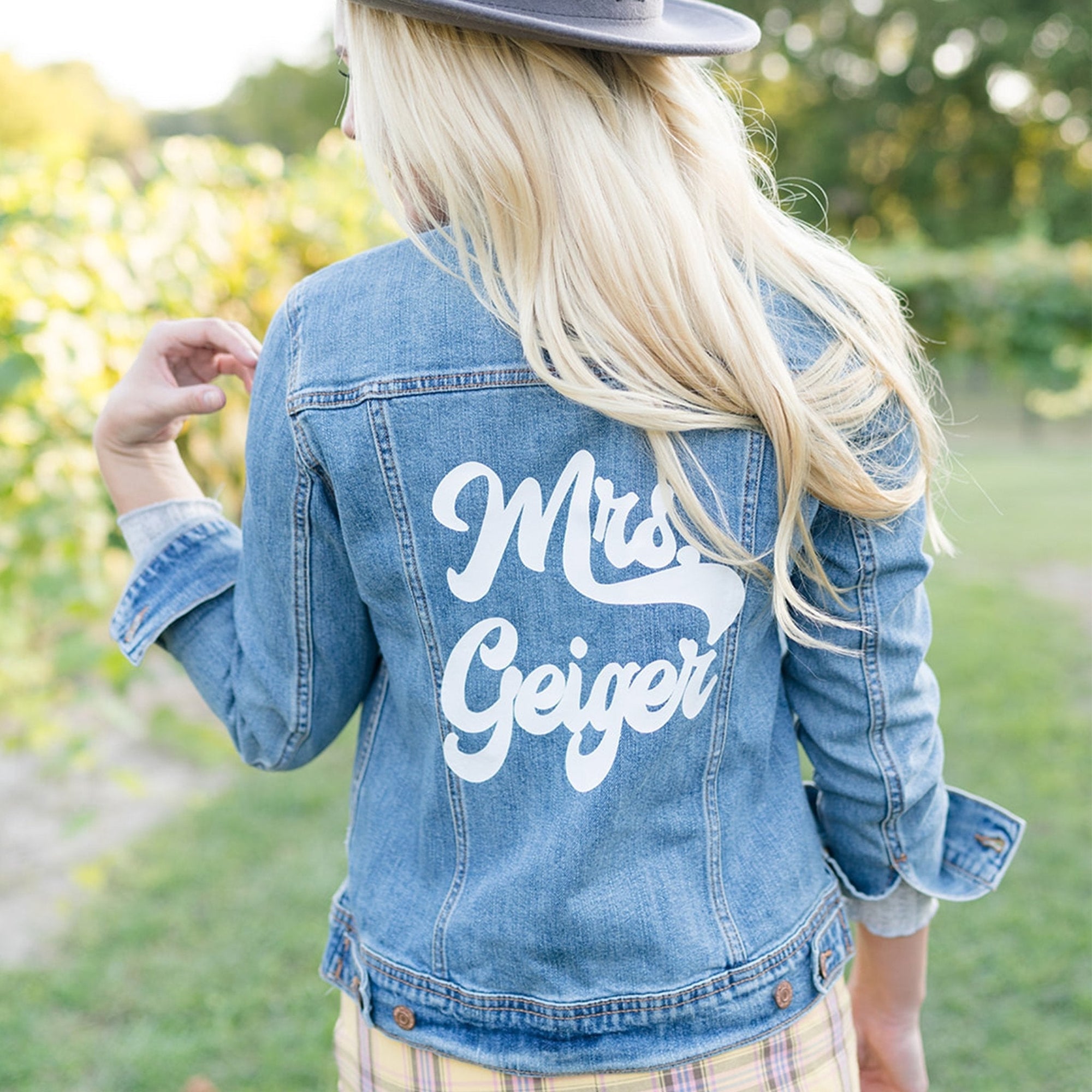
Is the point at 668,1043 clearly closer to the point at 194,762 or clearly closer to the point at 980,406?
the point at 194,762

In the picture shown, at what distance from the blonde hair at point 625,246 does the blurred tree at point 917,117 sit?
23.8 m

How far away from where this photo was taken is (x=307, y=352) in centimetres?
105

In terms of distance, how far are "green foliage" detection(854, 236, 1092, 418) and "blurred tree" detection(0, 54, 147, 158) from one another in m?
20.5

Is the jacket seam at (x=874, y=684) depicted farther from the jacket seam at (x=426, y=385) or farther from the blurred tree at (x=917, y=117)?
the blurred tree at (x=917, y=117)

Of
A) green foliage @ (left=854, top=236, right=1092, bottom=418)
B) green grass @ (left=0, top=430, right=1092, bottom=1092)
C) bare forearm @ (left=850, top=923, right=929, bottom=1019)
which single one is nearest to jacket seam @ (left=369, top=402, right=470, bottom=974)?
bare forearm @ (left=850, top=923, right=929, bottom=1019)

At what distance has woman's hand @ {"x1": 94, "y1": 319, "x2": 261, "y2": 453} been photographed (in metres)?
1.24

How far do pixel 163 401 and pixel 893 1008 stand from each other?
45.5 inches

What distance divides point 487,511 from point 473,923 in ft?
1.35

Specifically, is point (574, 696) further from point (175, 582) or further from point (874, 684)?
point (175, 582)

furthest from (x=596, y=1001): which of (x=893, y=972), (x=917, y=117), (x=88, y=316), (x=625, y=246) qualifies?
(x=917, y=117)

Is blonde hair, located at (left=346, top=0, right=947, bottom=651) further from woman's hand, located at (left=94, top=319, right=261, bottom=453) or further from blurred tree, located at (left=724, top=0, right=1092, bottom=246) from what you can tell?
blurred tree, located at (left=724, top=0, right=1092, bottom=246)

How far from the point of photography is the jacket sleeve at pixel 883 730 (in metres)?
1.14

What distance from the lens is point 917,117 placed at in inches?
977

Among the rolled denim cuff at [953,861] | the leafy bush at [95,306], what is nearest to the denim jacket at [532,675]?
the rolled denim cuff at [953,861]
